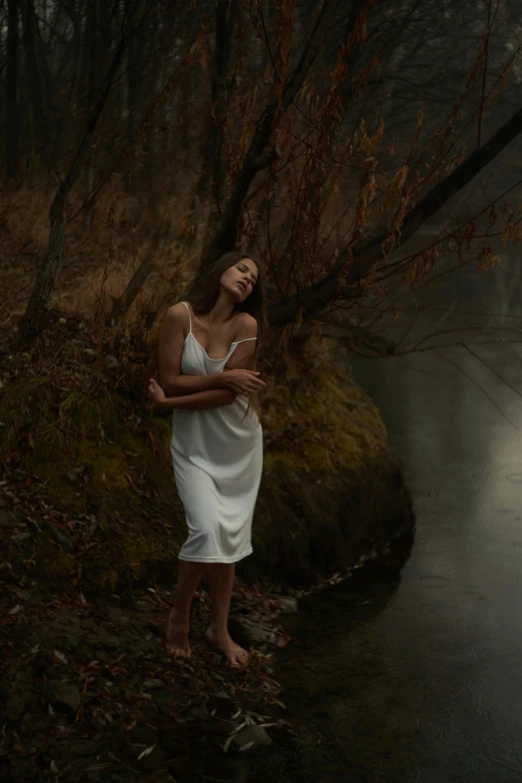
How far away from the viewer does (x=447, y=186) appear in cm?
690

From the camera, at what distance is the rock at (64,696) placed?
4398 mm

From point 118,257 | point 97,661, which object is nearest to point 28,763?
point 97,661

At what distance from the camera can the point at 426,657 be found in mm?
5805

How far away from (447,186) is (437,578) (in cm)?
285

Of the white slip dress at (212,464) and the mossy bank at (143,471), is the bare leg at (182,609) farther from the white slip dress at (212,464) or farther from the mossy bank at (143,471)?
the mossy bank at (143,471)

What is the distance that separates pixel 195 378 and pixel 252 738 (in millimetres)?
1705

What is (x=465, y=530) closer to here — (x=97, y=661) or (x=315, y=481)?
(x=315, y=481)

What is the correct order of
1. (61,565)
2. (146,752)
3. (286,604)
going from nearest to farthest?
(146,752) < (61,565) < (286,604)

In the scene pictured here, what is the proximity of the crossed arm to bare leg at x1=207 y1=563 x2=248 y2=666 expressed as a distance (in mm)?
827

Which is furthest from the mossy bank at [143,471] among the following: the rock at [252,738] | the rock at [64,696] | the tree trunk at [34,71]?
the tree trunk at [34,71]

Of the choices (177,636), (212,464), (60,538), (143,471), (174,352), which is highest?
(174,352)

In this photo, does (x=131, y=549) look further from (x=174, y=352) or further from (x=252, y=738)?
(x=252, y=738)

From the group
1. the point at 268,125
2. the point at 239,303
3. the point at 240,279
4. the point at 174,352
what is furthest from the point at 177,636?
the point at 268,125

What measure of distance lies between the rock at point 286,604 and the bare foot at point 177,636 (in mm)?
1340
